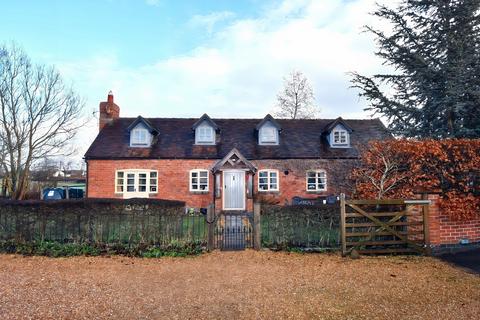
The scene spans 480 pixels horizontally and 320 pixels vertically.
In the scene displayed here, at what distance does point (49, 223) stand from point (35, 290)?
3701mm

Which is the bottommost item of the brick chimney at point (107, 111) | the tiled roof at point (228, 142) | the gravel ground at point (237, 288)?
the gravel ground at point (237, 288)

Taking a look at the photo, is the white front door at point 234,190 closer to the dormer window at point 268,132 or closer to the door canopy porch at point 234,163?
the door canopy porch at point 234,163

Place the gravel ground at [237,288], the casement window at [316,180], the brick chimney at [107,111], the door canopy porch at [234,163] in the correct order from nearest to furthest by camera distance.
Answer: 1. the gravel ground at [237,288]
2. the door canopy porch at [234,163]
3. the casement window at [316,180]
4. the brick chimney at [107,111]

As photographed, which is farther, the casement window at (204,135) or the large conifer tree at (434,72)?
the casement window at (204,135)

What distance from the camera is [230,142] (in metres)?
24.4

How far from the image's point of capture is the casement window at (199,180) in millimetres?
22688

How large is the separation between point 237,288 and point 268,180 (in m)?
16.7

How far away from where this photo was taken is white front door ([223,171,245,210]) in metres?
21.8

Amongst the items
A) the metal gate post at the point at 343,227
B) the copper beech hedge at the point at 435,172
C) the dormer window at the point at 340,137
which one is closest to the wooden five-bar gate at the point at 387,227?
the metal gate post at the point at 343,227

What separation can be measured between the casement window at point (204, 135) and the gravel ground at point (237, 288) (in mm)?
15376

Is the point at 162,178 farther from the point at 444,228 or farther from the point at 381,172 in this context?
the point at 444,228

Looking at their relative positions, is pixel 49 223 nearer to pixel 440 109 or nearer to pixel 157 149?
pixel 157 149

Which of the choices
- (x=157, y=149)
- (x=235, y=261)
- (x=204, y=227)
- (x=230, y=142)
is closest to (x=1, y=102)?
(x=157, y=149)

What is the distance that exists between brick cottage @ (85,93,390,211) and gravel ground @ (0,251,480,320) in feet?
41.9
